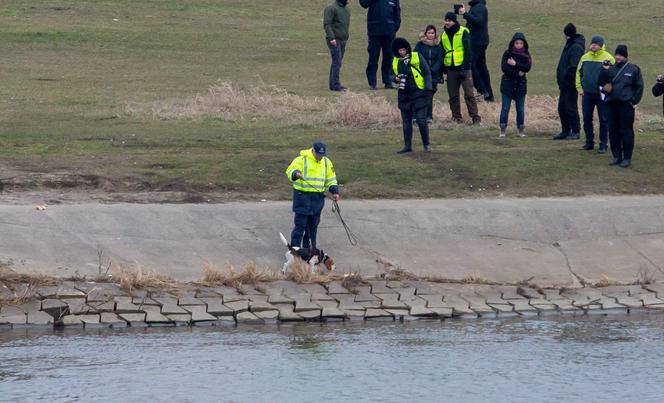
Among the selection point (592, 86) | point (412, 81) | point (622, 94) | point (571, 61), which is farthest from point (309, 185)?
point (571, 61)

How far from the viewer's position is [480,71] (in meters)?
23.0

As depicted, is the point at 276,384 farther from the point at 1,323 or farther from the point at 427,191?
the point at 427,191

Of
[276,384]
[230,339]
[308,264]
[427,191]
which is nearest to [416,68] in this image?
[427,191]

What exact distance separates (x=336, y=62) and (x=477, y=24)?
2.80m

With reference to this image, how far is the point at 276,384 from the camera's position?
11.0 m

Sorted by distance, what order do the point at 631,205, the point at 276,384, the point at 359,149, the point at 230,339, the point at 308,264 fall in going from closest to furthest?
the point at 276,384 < the point at 230,339 < the point at 308,264 < the point at 631,205 < the point at 359,149

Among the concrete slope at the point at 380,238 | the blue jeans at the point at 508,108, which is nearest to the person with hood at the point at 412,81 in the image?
the concrete slope at the point at 380,238

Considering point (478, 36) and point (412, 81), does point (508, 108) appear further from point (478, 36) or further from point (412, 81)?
point (478, 36)

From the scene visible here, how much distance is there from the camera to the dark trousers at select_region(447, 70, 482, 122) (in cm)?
2030

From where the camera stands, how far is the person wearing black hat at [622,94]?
1703 cm

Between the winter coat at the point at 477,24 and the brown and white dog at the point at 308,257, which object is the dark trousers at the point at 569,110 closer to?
the winter coat at the point at 477,24

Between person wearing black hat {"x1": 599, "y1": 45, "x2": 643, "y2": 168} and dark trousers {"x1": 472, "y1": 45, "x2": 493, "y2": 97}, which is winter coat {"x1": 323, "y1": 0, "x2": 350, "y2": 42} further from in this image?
person wearing black hat {"x1": 599, "y1": 45, "x2": 643, "y2": 168}

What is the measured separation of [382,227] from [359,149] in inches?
137

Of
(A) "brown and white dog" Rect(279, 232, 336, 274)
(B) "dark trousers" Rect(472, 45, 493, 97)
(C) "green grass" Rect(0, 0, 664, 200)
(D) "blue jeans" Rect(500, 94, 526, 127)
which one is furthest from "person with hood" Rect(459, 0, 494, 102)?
(A) "brown and white dog" Rect(279, 232, 336, 274)
